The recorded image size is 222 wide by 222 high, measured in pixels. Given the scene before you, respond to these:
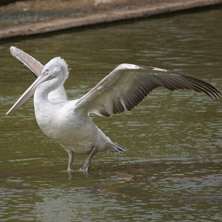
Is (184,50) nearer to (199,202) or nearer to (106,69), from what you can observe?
(106,69)

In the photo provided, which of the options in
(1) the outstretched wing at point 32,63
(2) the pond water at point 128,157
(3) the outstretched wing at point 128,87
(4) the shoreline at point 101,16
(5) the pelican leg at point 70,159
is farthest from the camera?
(4) the shoreline at point 101,16

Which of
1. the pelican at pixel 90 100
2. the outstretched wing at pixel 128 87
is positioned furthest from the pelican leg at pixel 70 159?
the outstretched wing at pixel 128 87

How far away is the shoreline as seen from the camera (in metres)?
13.6

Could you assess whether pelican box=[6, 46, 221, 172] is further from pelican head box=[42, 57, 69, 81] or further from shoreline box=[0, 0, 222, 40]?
shoreline box=[0, 0, 222, 40]

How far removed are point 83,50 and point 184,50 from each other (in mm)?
1541

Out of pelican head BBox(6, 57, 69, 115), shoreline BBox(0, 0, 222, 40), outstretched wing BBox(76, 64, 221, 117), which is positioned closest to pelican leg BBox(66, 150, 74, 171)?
outstretched wing BBox(76, 64, 221, 117)

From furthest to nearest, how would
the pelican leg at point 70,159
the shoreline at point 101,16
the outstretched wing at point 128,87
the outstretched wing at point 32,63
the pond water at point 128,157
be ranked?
the shoreline at point 101,16 → the outstretched wing at point 32,63 → the pelican leg at point 70,159 → the outstretched wing at point 128,87 → the pond water at point 128,157

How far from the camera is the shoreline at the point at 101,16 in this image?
13.6 m

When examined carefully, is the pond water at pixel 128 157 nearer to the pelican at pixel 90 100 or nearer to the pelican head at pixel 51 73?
the pelican at pixel 90 100

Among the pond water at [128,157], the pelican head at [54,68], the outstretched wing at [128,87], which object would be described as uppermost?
the pelican head at [54,68]

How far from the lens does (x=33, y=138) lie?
7.79 metres

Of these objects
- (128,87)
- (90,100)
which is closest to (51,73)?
(90,100)

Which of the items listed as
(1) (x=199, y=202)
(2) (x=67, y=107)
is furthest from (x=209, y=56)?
(1) (x=199, y=202)

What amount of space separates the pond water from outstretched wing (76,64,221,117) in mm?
541
